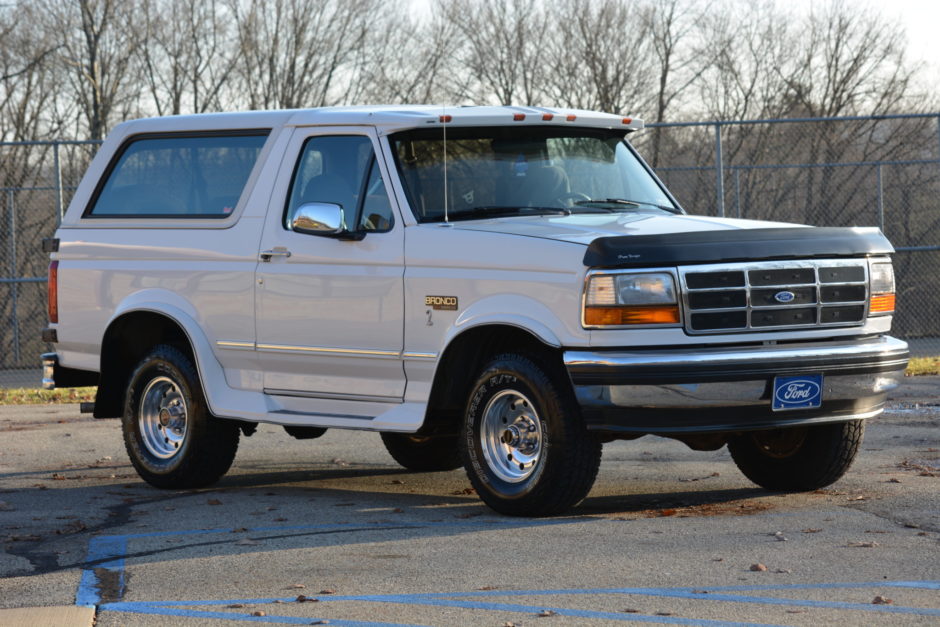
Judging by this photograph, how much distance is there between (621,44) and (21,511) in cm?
2943

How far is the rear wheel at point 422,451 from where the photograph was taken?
9.95 m

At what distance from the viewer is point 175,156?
31.8 feet

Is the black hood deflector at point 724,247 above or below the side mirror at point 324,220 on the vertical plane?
below

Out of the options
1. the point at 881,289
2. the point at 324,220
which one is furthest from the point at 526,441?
the point at 881,289

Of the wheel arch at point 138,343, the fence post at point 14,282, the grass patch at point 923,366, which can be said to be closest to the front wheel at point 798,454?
the wheel arch at point 138,343

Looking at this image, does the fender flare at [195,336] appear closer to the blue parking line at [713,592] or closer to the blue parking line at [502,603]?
the blue parking line at [502,603]

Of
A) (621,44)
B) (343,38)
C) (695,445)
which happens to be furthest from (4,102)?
(695,445)

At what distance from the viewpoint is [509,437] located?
773 centimetres

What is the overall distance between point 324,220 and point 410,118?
748 mm

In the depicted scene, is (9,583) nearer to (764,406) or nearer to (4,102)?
(764,406)

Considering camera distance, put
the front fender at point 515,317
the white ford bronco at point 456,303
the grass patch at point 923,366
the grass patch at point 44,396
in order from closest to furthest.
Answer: the white ford bronco at point 456,303 < the front fender at point 515,317 < the grass patch at point 44,396 < the grass patch at point 923,366

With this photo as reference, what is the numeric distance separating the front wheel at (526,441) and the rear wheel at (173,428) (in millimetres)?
2113

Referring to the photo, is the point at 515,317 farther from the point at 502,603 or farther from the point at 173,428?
the point at 173,428

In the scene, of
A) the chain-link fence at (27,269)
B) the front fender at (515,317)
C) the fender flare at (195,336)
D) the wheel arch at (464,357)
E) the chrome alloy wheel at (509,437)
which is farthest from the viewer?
the chain-link fence at (27,269)
